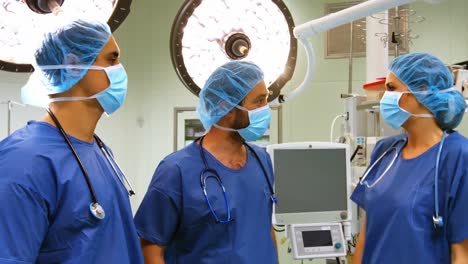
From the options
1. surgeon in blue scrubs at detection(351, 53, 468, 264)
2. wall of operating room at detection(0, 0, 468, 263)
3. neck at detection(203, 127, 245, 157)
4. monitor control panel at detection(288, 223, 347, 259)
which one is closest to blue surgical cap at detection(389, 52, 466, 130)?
surgeon in blue scrubs at detection(351, 53, 468, 264)

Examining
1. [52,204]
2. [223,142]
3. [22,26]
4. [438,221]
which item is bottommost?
[438,221]

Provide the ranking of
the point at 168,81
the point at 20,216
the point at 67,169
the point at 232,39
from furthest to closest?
the point at 168,81
the point at 232,39
the point at 67,169
the point at 20,216

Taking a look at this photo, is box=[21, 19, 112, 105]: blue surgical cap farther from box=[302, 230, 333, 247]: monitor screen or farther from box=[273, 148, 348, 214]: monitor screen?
box=[302, 230, 333, 247]: monitor screen

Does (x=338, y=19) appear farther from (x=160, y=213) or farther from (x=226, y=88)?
(x=160, y=213)

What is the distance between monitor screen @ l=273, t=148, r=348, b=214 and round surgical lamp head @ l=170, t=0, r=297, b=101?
49 cm

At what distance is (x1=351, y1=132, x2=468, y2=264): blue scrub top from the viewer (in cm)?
127

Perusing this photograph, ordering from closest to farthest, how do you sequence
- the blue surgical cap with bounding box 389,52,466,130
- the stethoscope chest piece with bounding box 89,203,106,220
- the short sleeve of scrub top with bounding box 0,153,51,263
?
1. the short sleeve of scrub top with bounding box 0,153,51,263
2. the stethoscope chest piece with bounding box 89,203,106,220
3. the blue surgical cap with bounding box 389,52,466,130

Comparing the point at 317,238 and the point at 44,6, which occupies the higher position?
the point at 44,6

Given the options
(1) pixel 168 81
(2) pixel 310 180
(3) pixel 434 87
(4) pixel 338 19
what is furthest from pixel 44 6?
(1) pixel 168 81

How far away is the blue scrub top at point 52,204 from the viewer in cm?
84

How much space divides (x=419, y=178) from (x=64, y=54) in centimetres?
109

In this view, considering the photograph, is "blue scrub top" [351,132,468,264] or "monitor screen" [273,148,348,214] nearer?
"blue scrub top" [351,132,468,264]

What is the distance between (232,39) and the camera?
1562 mm

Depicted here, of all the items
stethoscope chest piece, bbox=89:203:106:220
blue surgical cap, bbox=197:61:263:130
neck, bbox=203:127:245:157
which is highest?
blue surgical cap, bbox=197:61:263:130
